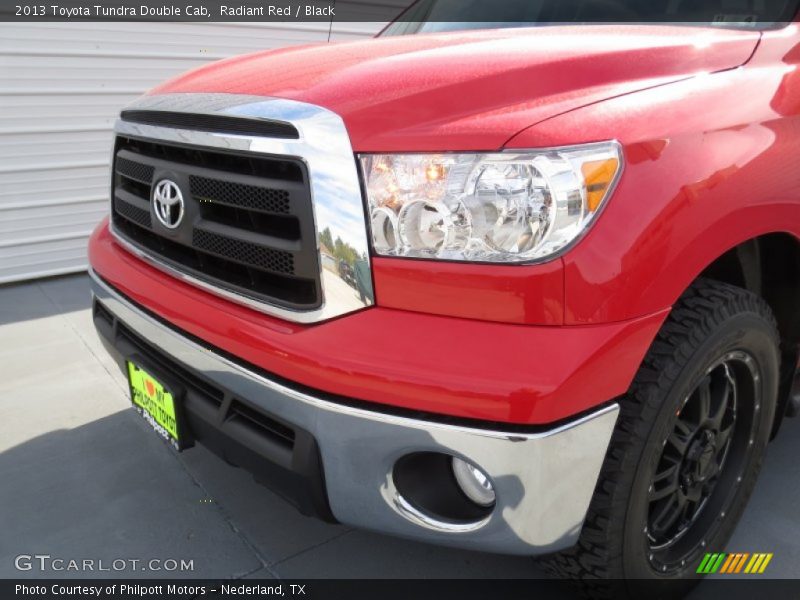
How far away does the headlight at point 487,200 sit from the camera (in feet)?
4.54

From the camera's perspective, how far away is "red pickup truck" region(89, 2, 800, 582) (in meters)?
1.37

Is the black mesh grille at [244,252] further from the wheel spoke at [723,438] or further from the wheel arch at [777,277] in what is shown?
the wheel spoke at [723,438]

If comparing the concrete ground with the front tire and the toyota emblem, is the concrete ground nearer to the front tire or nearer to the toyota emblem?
the front tire

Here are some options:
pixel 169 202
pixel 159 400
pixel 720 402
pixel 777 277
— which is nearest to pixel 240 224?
pixel 169 202

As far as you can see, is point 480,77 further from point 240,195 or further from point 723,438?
point 723,438

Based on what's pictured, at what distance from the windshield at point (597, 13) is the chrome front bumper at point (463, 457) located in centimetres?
132

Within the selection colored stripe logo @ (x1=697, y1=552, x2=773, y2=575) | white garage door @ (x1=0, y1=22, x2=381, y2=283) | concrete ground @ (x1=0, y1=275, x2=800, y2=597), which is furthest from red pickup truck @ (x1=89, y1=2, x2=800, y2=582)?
white garage door @ (x1=0, y1=22, x2=381, y2=283)

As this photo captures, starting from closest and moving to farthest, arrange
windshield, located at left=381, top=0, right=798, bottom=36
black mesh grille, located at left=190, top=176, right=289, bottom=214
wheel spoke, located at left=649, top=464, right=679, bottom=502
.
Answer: black mesh grille, located at left=190, top=176, right=289, bottom=214
wheel spoke, located at left=649, top=464, right=679, bottom=502
windshield, located at left=381, top=0, right=798, bottom=36

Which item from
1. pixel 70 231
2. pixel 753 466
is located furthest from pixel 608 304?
pixel 70 231

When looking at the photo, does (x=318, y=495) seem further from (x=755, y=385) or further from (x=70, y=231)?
(x=70, y=231)

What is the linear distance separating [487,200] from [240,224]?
0.65 meters

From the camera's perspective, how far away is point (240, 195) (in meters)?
1.68

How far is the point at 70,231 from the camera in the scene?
528cm

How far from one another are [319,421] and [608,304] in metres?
0.64
